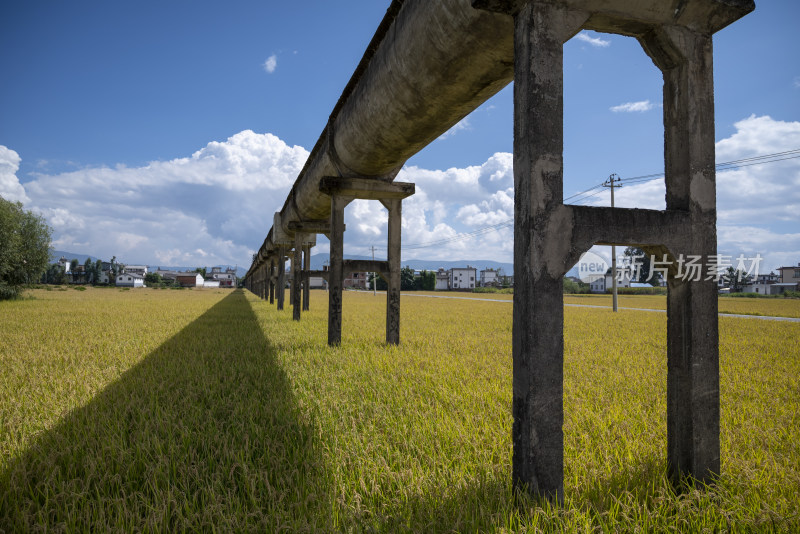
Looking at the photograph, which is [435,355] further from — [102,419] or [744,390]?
[102,419]

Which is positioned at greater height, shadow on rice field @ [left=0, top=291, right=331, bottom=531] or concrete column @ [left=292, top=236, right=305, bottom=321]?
concrete column @ [left=292, top=236, right=305, bottom=321]

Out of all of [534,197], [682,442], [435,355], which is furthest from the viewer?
[435,355]

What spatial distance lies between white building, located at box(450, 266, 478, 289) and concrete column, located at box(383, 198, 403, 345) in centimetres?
11087

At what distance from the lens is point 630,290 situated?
6788cm

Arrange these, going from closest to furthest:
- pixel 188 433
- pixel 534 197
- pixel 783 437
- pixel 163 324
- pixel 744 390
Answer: pixel 534 197, pixel 188 433, pixel 783 437, pixel 744 390, pixel 163 324

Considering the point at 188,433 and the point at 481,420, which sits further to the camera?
the point at 481,420

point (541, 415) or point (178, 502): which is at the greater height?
point (541, 415)

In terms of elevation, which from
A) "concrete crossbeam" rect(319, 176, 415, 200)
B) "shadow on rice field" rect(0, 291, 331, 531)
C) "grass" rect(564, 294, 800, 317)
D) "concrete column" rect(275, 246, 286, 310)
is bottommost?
"grass" rect(564, 294, 800, 317)

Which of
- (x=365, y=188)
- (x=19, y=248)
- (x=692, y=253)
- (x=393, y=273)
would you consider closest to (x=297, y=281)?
(x=393, y=273)

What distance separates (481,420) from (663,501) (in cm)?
148

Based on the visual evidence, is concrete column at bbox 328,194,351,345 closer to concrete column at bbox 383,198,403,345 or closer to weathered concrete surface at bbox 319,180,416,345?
weathered concrete surface at bbox 319,180,416,345


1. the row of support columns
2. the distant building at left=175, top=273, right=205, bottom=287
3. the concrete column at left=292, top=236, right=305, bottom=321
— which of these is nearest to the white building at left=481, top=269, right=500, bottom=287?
the distant building at left=175, top=273, right=205, bottom=287

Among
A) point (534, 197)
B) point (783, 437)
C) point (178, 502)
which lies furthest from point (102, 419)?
point (783, 437)

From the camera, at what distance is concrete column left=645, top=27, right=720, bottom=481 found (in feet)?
8.39
